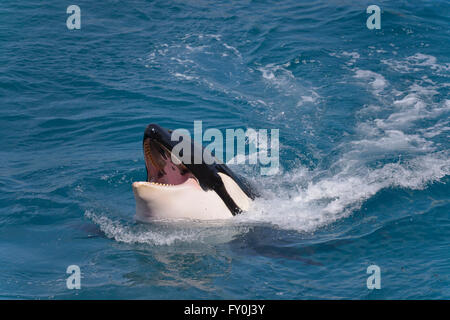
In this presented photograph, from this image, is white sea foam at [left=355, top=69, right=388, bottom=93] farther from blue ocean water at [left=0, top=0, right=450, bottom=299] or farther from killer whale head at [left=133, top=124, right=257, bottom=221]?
killer whale head at [left=133, top=124, right=257, bottom=221]

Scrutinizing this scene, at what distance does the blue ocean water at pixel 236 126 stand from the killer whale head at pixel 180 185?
30 cm

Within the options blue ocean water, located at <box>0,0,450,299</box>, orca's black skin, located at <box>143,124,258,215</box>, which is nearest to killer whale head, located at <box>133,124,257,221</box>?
orca's black skin, located at <box>143,124,258,215</box>

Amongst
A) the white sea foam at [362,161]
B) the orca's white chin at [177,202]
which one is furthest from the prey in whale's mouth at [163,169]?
the white sea foam at [362,161]

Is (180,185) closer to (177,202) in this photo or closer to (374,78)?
(177,202)

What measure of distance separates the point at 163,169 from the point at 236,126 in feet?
21.7

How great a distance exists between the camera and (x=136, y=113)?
1688 centimetres

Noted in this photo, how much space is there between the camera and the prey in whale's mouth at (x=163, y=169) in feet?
31.7

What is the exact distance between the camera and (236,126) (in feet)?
53.7

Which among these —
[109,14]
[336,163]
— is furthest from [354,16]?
[336,163]

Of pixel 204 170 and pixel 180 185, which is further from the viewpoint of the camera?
pixel 204 170

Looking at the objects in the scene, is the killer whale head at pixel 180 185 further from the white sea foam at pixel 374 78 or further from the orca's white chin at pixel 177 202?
the white sea foam at pixel 374 78

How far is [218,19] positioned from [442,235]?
15.1 m

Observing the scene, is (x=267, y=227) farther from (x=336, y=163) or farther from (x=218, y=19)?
(x=218, y=19)

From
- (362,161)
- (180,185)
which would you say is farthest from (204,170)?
(362,161)
